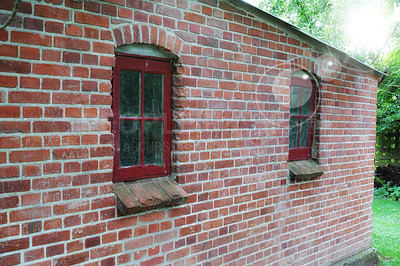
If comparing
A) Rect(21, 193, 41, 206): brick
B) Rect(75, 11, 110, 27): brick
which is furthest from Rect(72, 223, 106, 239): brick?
Rect(75, 11, 110, 27): brick

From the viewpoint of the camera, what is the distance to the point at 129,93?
2768 mm

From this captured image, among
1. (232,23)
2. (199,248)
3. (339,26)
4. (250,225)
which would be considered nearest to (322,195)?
(250,225)

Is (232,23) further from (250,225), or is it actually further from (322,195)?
(322,195)

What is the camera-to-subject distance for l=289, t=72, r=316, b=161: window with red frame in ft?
14.2

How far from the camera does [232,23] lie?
3.35 meters

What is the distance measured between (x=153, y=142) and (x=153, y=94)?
44 centimetres

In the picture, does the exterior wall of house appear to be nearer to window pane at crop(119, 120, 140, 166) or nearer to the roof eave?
the roof eave

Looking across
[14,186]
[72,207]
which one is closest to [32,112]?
[14,186]

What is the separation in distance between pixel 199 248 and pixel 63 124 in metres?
1.76

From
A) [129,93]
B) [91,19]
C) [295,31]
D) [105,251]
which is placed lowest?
[105,251]

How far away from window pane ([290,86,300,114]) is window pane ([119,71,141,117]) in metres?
2.28

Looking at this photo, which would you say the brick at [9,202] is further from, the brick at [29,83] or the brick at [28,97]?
the brick at [29,83]

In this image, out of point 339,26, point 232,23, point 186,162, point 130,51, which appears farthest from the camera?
point 339,26

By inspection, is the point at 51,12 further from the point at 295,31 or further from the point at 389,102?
the point at 389,102
